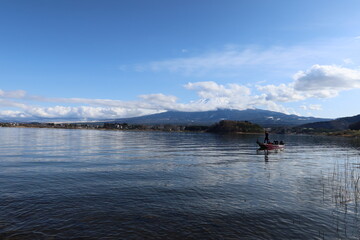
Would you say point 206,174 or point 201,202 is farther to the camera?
point 206,174

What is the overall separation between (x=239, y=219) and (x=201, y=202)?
3.87 m

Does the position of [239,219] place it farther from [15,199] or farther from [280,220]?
[15,199]

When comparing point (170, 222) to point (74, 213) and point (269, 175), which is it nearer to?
point (74, 213)

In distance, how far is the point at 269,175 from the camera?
2930cm

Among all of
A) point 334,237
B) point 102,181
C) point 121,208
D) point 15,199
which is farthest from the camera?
point 102,181

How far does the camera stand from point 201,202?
60.2ft

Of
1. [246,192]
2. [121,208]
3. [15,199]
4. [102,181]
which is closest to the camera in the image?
[121,208]

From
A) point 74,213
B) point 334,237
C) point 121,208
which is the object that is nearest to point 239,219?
point 334,237

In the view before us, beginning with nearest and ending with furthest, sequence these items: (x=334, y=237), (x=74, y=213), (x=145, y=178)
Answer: (x=334, y=237)
(x=74, y=213)
(x=145, y=178)

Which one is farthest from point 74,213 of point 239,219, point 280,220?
point 280,220

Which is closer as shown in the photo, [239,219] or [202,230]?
[202,230]

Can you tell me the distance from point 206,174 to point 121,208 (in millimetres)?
14674

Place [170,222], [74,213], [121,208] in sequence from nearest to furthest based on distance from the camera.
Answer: [170,222] < [74,213] < [121,208]

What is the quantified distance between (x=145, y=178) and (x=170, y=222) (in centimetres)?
1252
